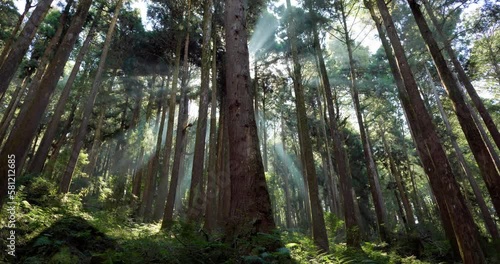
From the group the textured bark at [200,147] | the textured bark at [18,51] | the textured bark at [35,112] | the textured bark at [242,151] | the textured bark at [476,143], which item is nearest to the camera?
the textured bark at [242,151]

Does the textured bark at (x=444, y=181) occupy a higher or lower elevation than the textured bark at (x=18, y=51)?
lower

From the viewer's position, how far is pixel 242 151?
3.66 meters

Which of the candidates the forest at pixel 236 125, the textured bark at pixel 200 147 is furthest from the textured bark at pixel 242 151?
the textured bark at pixel 200 147

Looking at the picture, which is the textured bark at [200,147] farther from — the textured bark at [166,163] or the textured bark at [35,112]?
the textured bark at [35,112]

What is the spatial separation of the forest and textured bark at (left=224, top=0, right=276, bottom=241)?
20 millimetres

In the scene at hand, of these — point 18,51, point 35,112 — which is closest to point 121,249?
point 35,112

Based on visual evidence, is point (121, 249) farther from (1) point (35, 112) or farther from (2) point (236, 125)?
(1) point (35, 112)

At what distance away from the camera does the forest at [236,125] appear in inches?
156

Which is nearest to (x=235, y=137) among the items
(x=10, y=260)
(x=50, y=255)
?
(x=50, y=255)

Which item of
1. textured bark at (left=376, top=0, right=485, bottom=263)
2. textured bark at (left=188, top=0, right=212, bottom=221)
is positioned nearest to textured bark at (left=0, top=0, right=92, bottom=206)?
textured bark at (left=188, top=0, right=212, bottom=221)

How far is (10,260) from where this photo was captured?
3.61 metres

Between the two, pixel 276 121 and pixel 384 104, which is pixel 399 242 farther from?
pixel 276 121

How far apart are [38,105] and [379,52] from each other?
70.7 ft

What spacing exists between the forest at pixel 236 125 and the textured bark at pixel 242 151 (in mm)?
20
